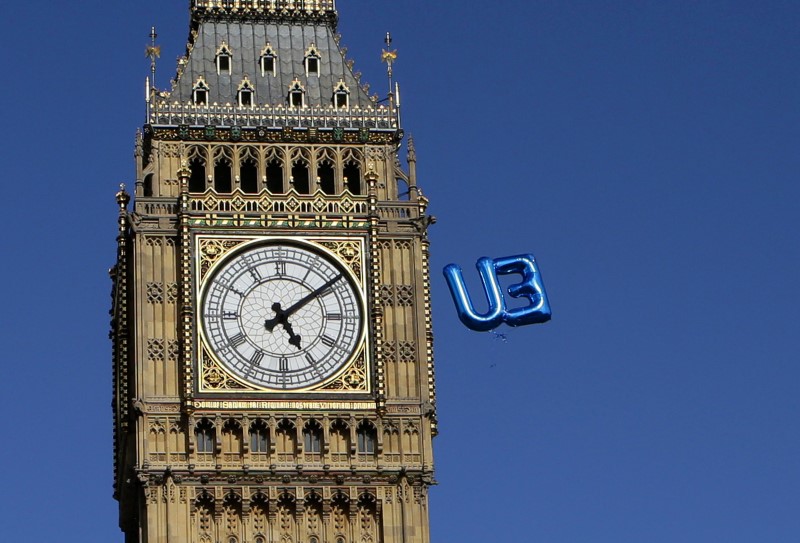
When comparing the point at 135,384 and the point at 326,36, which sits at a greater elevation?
the point at 326,36

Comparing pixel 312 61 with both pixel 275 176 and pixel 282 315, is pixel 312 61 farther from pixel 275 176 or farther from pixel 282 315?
pixel 282 315

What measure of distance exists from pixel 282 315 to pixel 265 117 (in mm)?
4939

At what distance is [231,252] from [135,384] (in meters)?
3.58

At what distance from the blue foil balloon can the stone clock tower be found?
3.81 meters

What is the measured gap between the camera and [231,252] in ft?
247

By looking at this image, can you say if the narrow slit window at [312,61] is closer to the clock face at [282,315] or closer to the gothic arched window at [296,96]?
the gothic arched window at [296,96]

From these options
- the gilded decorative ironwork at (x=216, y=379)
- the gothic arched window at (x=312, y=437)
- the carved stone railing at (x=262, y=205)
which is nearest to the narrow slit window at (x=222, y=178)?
the carved stone railing at (x=262, y=205)

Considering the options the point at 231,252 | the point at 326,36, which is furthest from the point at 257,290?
the point at 326,36

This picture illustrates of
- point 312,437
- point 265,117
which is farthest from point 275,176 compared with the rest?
point 312,437

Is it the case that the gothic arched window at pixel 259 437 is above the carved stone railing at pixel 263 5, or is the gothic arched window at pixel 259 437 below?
below

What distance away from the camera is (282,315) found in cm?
7512

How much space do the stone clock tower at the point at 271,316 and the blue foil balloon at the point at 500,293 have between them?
3.81 meters

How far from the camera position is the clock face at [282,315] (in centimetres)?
7475

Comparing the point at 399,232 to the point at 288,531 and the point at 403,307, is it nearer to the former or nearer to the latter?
the point at 403,307
